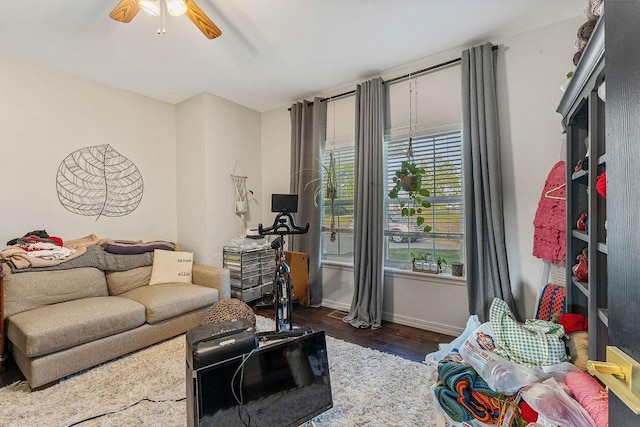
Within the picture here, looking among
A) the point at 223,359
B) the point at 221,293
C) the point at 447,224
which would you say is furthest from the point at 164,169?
the point at 447,224

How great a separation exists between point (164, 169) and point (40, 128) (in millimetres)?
1168

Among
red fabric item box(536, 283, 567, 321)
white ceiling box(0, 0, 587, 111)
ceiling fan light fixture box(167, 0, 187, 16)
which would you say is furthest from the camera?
white ceiling box(0, 0, 587, 111)

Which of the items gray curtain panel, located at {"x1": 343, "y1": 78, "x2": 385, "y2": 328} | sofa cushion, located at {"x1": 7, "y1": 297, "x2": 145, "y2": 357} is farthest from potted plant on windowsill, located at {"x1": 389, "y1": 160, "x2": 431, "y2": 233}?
sofa cushion, located at {"x1": 7, "y1": 297, "x2": 145, "y2": 357}

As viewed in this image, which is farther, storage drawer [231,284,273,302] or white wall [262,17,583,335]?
storage drawer [231,284,273,302]

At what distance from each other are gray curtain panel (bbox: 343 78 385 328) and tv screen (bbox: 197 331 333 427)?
143 cm

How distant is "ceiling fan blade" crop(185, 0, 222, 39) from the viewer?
1.70 m

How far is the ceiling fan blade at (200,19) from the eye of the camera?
1.70 meters

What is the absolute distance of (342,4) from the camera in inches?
77.7

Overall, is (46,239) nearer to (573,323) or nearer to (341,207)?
(341,207)

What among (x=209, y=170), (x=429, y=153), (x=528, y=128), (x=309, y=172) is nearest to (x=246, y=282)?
(x=209, y=170)

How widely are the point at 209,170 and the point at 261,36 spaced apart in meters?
1.67

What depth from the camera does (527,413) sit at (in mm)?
1208

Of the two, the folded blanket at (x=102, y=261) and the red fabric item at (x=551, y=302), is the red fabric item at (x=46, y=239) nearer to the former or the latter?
the folded blanket at (x=102, y=261)

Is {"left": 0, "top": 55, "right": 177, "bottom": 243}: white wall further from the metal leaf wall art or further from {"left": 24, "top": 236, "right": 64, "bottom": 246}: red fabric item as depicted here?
{"left": 24, "top": 236, "right": 64, "bottom": 246}: red fabric item
